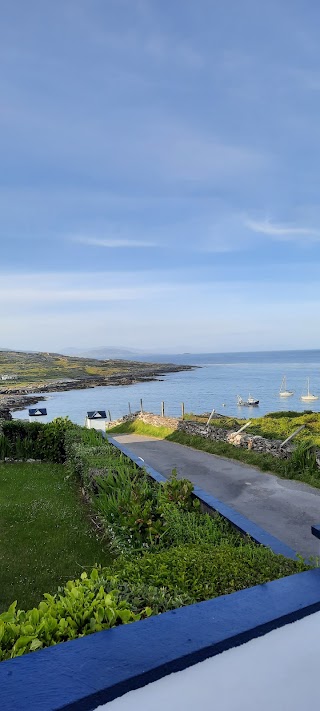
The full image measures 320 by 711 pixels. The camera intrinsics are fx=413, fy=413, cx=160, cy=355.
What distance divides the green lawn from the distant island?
59.1 m

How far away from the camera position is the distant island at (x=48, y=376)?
93.1 metres

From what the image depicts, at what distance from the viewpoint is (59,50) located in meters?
10.2

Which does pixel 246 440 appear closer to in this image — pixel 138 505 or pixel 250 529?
pixel 138 505

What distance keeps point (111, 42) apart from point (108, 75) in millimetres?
1216

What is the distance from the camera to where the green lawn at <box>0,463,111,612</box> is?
5.46 metres

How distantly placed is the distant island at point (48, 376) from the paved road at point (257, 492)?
188ft

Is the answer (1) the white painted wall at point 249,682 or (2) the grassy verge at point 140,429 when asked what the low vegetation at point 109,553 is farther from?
(2) the grassy verge at point 140,429

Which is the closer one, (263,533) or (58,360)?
(263,533)

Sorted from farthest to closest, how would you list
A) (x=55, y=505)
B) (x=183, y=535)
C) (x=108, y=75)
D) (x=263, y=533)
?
(x=108, y=75), (x=55, y=505), (x=183, y=535), (x=263, y=533)

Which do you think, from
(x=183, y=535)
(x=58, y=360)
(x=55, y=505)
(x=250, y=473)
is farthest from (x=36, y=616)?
(x=58, y=360)

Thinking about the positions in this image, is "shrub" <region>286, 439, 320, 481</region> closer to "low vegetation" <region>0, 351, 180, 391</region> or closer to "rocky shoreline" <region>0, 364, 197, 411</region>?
"rocky shoreline" <region>0, 364, 197, 411</region>

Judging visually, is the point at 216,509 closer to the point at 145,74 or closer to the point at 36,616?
the point at 36,616

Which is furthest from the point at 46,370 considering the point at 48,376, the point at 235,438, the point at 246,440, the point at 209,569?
the point at 209,569

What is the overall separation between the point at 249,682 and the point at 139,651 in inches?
20.9
